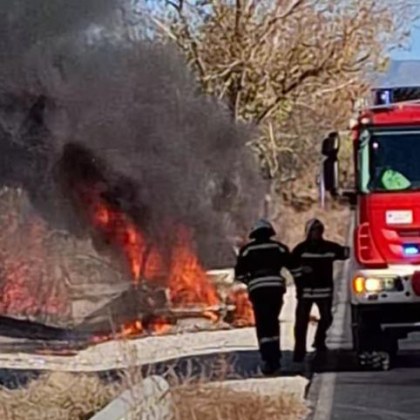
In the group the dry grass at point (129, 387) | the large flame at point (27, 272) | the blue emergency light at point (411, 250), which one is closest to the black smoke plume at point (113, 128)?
the large flame at point (27, 272)

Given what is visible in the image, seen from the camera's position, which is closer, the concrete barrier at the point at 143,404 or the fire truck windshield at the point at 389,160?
the concrete barrier at the point at 143,404

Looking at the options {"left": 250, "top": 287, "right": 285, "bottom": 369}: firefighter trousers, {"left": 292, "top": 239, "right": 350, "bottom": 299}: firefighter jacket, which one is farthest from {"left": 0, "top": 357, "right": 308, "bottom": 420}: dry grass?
{"left": 292, "top": 239, "right": 350, "bottom": 299}: firefighter jacket

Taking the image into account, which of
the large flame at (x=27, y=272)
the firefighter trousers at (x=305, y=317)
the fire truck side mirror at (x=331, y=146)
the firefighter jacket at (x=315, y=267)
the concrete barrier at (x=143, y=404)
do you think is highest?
the fire truck side mirror at (x=331, y=146)

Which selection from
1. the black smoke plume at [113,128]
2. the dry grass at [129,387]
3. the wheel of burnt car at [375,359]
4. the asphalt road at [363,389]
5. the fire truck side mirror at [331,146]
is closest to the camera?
the dry grass at [129,387]

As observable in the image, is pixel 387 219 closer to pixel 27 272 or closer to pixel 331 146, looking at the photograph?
pixel 331 146

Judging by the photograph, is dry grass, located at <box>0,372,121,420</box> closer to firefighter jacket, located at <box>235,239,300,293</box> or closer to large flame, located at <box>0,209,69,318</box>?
firefighter jacket, located at <box>235,239,300,293</box>

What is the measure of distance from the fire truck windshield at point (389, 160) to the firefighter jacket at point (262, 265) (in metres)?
1.29

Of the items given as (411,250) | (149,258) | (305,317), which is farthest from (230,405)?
(149,258)

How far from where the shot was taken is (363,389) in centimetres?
1509

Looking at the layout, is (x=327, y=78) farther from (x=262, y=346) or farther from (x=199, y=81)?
(x=262, y=346)

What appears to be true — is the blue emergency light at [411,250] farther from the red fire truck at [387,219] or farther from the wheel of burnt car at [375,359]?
the wheel of burnt car at [375,359]

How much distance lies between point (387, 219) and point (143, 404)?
652 centimetres

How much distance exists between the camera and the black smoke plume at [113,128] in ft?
66.5

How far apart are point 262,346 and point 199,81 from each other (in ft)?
52.8
